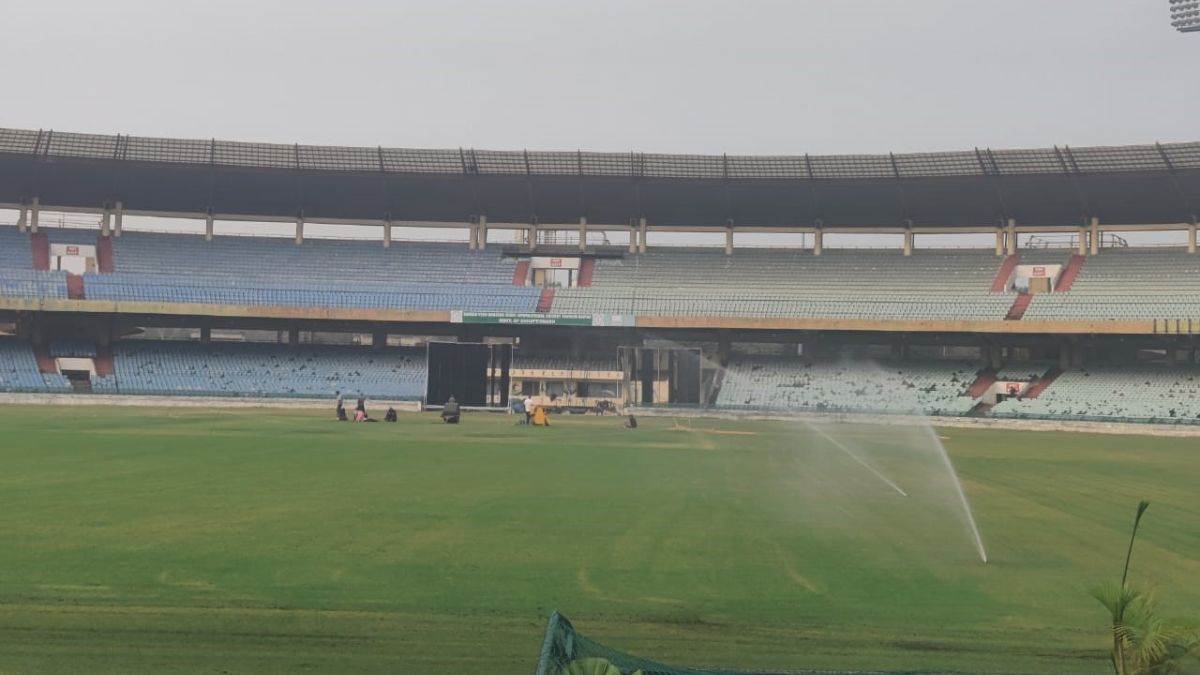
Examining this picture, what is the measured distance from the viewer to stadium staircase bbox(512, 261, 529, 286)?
7888cm

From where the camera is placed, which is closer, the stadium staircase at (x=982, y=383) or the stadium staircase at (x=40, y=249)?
the stadium staircase at (x=982, y=383)

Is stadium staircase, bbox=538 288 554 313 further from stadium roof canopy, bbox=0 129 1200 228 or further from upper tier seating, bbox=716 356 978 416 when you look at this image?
upper tier seating, bbox=716 356 978 416

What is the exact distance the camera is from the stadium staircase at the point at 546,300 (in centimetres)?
7644

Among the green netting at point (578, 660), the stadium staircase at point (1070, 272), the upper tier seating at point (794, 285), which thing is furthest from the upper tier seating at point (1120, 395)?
the green netting at point (578, 660)

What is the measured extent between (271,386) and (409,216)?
54.7ft

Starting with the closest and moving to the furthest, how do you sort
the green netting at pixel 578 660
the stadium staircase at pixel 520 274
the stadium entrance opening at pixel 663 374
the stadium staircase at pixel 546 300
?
the green netting at pixel 578 660 → the stadium entrance opening at pixel 663 374 → the stadium staircase at pixel 546 300 → the stadium staircase at pixel 520 274

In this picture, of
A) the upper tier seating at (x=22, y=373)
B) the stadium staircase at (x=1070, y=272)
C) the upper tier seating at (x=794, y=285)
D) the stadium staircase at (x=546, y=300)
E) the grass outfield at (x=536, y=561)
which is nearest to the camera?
the grass outfield at (x=536, y=561)

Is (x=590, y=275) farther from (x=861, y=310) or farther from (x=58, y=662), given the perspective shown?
(x=58, y=662)

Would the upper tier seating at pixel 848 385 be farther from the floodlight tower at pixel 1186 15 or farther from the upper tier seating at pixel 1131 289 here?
the floodlight tower at pixel 1186 15

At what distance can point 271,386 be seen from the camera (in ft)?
236

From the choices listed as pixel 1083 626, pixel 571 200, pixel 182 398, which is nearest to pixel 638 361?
pixel 571 200

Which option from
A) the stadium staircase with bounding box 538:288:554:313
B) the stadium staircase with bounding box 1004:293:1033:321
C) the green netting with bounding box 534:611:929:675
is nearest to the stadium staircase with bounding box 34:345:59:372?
the stadium staircase with bounding box 538:288:554:313

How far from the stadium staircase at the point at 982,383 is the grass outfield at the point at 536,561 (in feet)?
129

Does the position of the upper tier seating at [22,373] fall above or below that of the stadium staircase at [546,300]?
below
